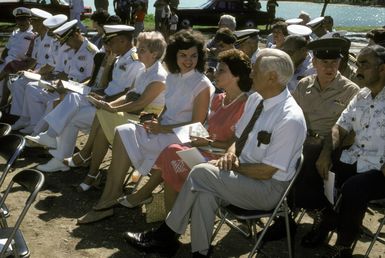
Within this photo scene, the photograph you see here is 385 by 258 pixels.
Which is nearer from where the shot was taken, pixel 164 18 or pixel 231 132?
pixel 231 132

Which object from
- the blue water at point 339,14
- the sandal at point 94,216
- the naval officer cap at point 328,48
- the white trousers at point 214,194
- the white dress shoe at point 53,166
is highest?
the naval officer cap at point 328,48

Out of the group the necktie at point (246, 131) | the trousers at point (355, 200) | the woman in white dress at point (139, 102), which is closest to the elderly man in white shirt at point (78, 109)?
the woman in white dress at point (139, 102)

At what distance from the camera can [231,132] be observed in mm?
3949

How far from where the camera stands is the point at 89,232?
13.6 feet

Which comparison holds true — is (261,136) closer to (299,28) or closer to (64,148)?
(64,148)

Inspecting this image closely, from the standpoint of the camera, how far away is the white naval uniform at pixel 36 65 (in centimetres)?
692

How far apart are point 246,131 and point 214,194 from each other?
0.51 meters

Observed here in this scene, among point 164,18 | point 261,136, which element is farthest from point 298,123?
point 164,18

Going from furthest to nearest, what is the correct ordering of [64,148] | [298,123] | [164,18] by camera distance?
[164,18]
[64,148]
[298,123]

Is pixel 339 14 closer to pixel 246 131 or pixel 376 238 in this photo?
pixel 376 238

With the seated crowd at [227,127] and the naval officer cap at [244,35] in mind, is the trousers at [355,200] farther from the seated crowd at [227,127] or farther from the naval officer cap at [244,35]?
the naval officer cap at [244,35]

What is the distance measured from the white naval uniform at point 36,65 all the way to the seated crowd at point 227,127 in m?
0.97

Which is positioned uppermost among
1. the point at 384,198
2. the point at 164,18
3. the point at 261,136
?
the point at 261,136

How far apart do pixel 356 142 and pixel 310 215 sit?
3.34 ft
